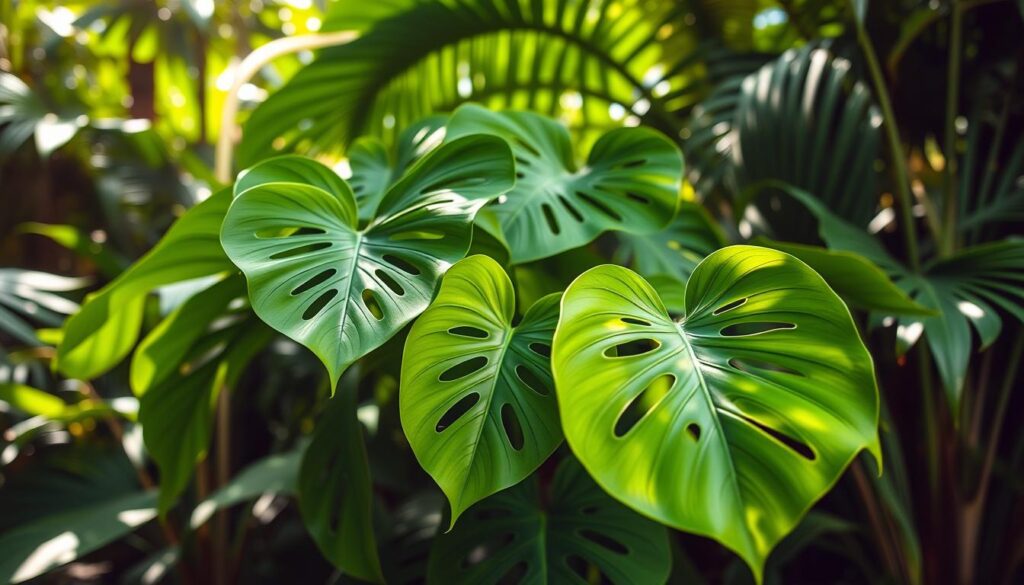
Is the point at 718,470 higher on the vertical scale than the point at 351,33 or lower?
lower

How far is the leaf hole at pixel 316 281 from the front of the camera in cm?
57

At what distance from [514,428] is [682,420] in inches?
19.6

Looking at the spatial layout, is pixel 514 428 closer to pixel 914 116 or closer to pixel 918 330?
pixel 918 330

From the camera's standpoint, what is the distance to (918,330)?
0.80 m

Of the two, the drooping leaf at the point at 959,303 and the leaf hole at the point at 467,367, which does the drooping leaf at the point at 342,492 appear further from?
the drooping leaf at the point at 959,303

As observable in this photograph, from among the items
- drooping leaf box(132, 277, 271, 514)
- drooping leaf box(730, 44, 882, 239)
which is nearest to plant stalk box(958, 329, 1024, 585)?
drooping leaf box(730, 44, 882, 239)

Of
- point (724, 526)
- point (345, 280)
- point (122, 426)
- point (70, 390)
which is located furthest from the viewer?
point (70, 390)

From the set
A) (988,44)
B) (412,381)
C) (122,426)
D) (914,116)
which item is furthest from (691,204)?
(122,426)

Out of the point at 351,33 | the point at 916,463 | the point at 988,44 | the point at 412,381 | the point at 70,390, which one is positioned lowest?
the point at 70,390

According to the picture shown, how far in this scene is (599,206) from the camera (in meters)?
0.83

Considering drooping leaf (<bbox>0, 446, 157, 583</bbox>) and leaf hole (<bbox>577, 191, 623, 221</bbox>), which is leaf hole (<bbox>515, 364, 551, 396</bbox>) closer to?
leaf hole (<bbox>577, 191, 623, 221</bbox>)

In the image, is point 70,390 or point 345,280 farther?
point 70,390

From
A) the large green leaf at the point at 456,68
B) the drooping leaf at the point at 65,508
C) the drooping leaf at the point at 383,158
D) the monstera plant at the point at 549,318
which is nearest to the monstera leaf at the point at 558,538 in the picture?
the monstera plant at the point at 549,318

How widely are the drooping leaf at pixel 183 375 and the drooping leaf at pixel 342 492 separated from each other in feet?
0.48
